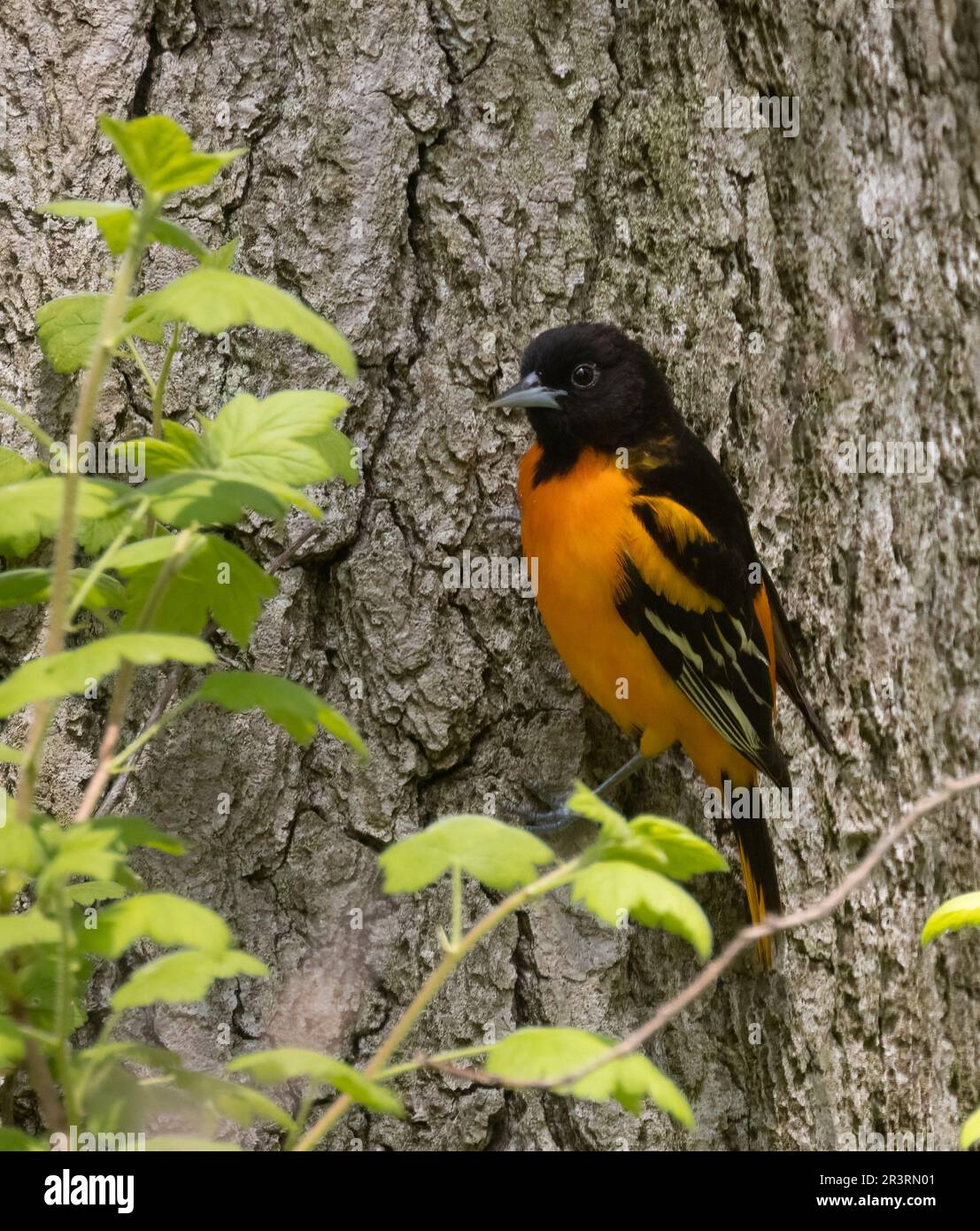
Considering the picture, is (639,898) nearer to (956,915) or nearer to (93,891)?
(956,915)

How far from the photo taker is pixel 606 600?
3422mm

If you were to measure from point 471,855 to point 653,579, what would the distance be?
6.22 feet

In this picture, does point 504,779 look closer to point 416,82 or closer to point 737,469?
point 737,469

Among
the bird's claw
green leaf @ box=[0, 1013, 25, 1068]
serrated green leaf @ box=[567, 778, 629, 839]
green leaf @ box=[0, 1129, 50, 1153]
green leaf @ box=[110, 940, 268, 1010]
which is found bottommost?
green leaf @ box=[0, 1129, 50, 1153]

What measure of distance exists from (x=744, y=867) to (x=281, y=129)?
2096 millimetres

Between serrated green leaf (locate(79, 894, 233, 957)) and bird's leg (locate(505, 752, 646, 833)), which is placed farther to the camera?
bird's leg (locate(505, 752, 646, 833))

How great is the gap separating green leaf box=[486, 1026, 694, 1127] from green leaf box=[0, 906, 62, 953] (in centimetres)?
56

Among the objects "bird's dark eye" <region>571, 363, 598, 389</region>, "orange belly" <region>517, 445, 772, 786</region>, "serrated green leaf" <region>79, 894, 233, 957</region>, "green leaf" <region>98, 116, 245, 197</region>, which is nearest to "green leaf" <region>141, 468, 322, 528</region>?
"green leaf" <region>98, 116, 245, 197</region>

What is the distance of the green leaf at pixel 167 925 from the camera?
59.7 inches

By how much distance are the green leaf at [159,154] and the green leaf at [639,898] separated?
3.18 feet

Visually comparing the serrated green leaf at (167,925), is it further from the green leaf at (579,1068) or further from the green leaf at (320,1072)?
the green leaf at (579,1068)

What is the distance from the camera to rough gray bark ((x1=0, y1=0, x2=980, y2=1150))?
2.92m

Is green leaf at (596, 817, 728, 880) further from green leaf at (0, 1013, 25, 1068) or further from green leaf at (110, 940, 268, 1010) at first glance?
green leaf at (0, 1013, 25, 1068)

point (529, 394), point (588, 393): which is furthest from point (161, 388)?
point (588, 393)
